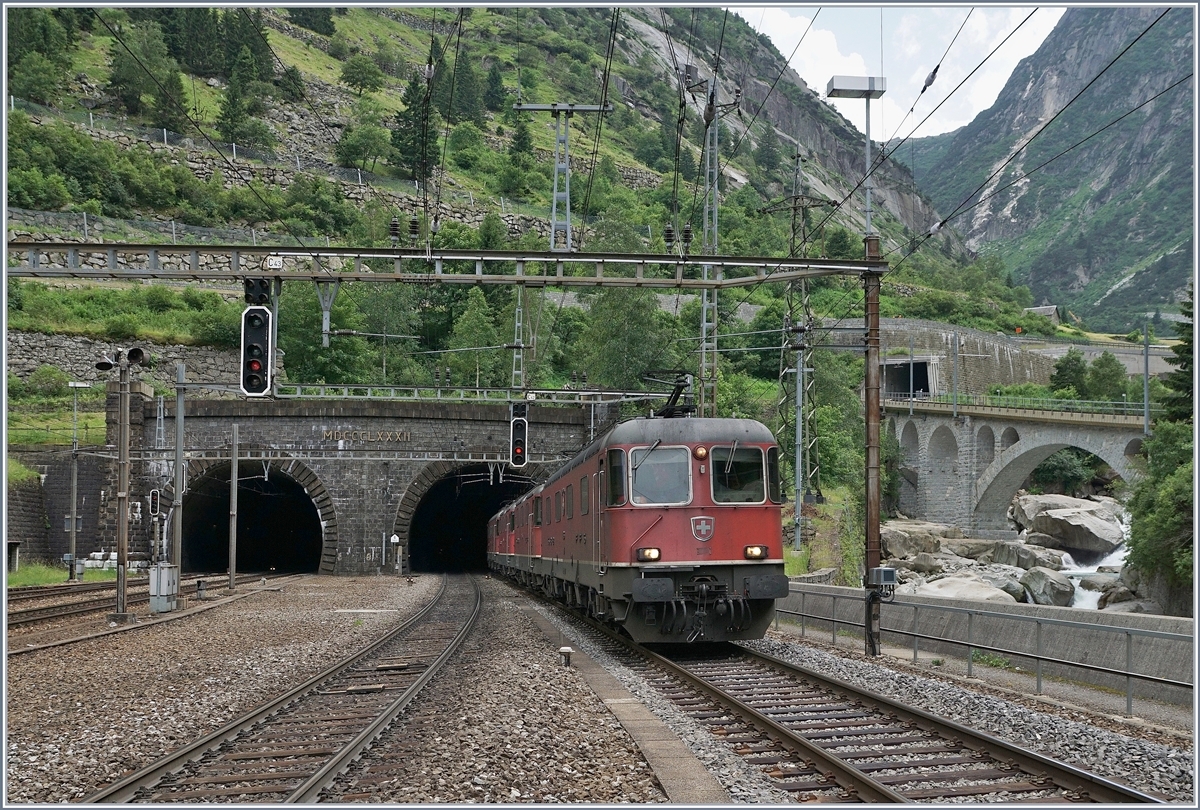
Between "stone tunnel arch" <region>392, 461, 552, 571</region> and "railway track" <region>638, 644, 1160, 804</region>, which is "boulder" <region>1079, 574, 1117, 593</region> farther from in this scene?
"railway track" <region>638, 644, 1160, 804</region>

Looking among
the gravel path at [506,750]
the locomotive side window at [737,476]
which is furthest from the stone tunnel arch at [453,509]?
the gravel path at [506,750]

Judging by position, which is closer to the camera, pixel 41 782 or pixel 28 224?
pixel 41 782

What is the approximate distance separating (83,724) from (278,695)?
2107 millimetres

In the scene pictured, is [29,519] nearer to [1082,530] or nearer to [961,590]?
[961,590]

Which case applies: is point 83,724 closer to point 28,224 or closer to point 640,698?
point 640,698

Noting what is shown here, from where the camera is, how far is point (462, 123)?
13375 centimetres

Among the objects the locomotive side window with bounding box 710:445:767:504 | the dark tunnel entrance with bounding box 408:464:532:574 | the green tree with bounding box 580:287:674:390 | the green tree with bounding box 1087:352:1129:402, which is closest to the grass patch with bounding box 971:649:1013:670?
the locomotive side window with bounding box 710:445:767:504

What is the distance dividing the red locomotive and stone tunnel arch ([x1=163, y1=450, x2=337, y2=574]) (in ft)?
95.9

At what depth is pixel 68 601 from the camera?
2789 centimetres

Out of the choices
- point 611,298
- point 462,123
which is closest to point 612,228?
point 611,298

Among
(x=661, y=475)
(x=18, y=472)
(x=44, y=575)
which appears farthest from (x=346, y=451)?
(x=661, y=475)

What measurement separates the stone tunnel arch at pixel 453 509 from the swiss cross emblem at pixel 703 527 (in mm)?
28355

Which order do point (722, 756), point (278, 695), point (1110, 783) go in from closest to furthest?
point (1110, 783) → point (722, 756) → point (278, 695)

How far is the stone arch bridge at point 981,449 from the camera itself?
6391 cm
